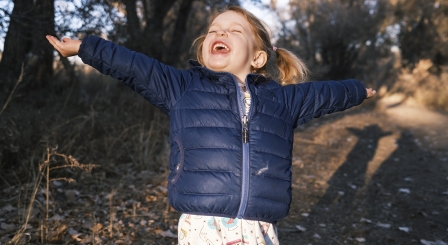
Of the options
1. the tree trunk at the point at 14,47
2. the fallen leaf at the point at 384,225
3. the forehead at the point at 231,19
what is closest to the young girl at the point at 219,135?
the forehead at the point at 231,19

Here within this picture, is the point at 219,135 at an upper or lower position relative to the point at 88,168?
upper

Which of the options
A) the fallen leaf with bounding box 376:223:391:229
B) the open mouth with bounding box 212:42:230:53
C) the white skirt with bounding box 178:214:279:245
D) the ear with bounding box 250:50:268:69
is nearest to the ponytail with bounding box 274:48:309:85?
the ear with bounding box 250:50:268:69

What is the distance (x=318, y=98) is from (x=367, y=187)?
3.11m

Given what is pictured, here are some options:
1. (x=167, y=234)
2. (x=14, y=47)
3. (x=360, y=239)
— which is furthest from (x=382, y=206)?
(x=14, y=47)

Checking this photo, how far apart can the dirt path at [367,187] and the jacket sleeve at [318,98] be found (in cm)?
149

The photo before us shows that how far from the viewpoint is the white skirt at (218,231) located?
6.35 feet

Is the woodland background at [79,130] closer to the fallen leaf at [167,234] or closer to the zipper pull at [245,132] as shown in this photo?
the fallen leaf at [167,234]

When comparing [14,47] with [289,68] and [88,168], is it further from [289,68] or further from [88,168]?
[289,68]

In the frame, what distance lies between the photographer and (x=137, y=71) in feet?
6.59

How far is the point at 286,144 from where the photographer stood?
6.95ft

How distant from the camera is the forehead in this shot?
91.0 inches

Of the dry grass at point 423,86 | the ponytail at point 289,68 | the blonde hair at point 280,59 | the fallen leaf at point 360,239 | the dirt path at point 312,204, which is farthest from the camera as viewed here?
the dry grass at point 423,86

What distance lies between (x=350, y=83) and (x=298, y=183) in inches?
104

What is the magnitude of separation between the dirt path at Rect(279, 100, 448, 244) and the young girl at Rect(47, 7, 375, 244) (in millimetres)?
1646
